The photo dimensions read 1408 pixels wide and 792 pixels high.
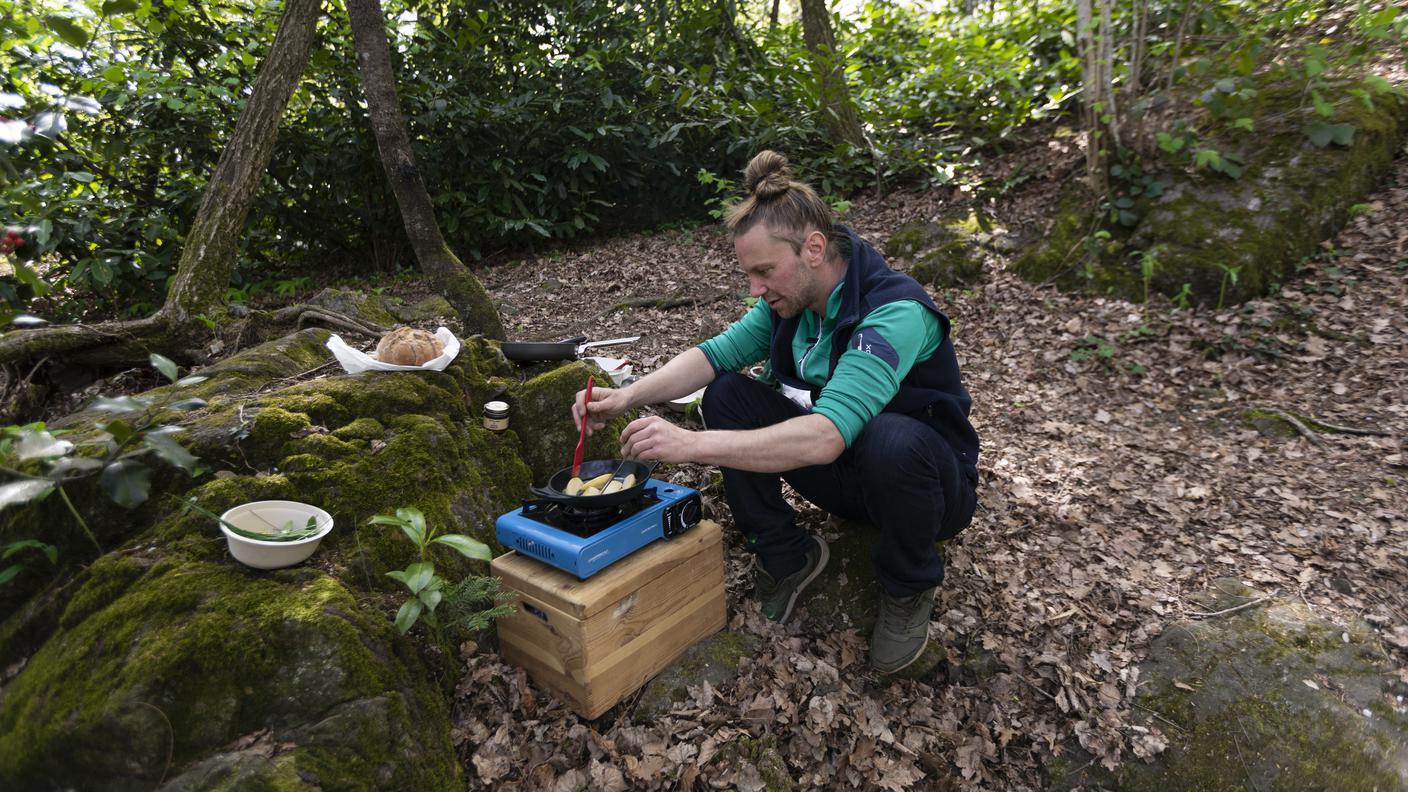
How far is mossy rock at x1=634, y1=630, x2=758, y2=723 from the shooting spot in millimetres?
2523

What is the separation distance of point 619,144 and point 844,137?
251cm

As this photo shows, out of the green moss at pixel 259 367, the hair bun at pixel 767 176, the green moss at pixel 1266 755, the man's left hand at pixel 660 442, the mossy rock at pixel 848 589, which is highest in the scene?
the hair bun at pixel 767 176

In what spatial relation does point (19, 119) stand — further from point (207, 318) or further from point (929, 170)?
point (929, 170)

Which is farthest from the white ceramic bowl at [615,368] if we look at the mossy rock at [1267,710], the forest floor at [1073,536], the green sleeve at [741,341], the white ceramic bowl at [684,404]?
the mossy rock at [1267,710]

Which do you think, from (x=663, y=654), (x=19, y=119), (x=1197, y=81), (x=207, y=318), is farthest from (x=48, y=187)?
(x=1197, y=81)

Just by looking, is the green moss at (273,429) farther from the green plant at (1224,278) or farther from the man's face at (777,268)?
the green plant at (1224,278)

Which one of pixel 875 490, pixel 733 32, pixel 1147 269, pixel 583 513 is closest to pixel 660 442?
→ pixel 583 513

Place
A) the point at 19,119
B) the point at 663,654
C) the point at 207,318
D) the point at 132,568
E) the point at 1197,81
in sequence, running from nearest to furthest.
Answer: the point at 19,119, the point at 132,568, the point at 663,654, the point at 207,318, the point at 1197,81

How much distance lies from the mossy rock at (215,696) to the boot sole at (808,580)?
4.65ft

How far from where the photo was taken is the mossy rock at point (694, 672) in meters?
2.52

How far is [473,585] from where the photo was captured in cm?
240

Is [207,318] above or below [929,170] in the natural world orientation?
above

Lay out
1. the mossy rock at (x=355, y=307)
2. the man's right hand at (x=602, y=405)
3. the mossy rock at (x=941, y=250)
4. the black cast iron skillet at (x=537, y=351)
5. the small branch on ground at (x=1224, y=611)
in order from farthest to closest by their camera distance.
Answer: the mossy rock at (x=941, y=250) < the mossy rock at (x=355, y=307) < the black cast iron skillet at (x=537, y=351) < the small branch on ground at (x=1224, y=611) < the man's right hand at (x=602, y=405)

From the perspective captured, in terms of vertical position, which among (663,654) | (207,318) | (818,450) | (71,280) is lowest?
(663,654)
